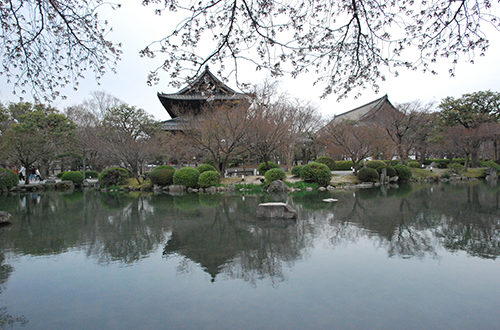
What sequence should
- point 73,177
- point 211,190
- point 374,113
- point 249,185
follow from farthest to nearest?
point 374,113
point 73,177
point 249,185
point 211,190

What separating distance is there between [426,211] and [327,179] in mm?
8424

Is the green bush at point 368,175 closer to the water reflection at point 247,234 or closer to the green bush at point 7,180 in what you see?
the water reflection at point 247,234

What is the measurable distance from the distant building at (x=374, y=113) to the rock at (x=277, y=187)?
31.8ft

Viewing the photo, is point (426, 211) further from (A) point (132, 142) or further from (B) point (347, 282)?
(A) point (132, 142)

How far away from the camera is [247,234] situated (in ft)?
20.8

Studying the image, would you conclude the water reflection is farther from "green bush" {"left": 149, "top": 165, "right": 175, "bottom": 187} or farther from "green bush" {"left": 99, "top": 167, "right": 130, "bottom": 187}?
"green bush" {"left": 99, "top": 167, "right": 130, "bottom": 187}

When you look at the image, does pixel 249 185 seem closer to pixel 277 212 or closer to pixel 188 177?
pixel 188 177

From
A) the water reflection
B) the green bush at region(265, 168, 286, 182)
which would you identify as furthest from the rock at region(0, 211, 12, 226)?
the green bush at region(265, 168, 286, 182)

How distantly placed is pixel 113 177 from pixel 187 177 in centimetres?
631

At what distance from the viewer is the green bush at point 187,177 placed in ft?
56.8

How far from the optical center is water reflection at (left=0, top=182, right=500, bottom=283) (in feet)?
16.1

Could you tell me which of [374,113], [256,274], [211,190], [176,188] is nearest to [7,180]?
[176,188]

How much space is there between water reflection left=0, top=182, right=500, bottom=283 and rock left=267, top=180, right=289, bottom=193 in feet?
20.0

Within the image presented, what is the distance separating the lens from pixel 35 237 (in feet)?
21.8
